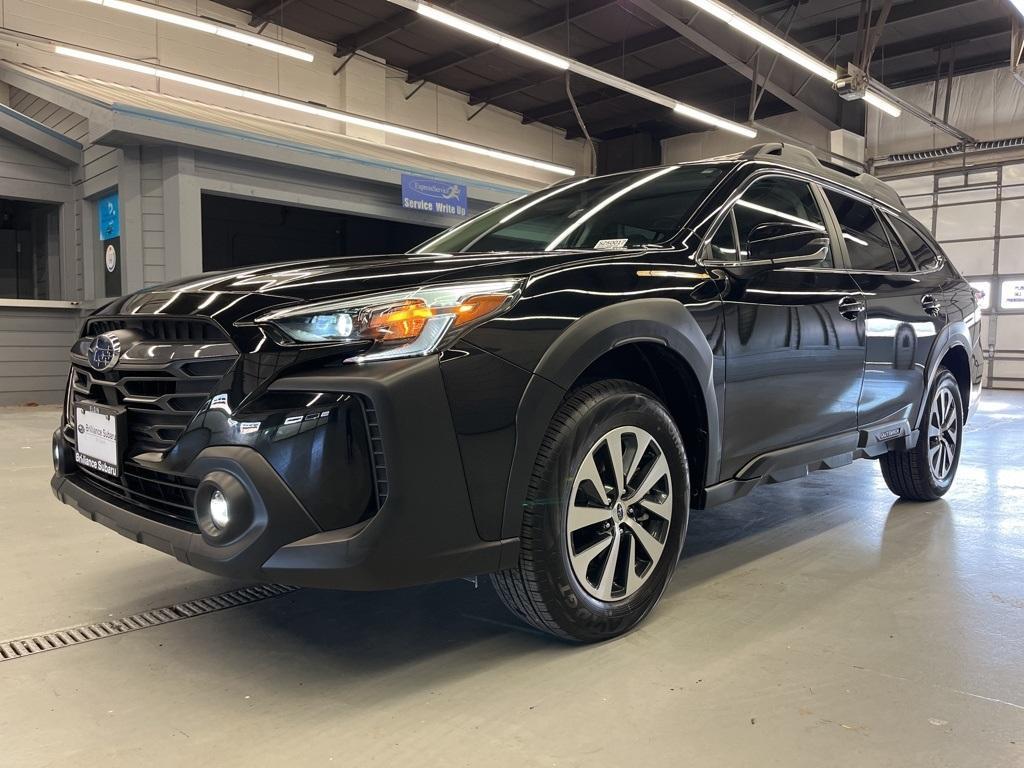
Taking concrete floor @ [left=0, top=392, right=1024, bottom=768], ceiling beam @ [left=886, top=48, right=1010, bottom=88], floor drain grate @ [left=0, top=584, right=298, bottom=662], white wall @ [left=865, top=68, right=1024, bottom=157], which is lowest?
floor drain grate @ [left=0, top=584, right=298, bottom=662]

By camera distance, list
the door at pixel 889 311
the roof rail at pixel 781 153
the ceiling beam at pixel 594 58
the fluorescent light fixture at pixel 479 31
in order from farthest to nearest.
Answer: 1. the ceiling beam at pixel 594 58
2. the fluorescent light fixture at pixel 479 31
3. the door at pixel 889 311
4. the roof rail at pixel 781 153

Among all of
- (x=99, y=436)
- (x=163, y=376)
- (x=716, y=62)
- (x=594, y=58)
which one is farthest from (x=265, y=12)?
(x=163, y=376)

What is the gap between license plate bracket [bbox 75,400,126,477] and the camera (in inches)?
79.4

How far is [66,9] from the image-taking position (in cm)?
1264

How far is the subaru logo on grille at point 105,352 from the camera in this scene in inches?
79.7

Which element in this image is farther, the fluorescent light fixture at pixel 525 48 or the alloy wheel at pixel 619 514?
the fluorescent light fixture at pixel 525 48

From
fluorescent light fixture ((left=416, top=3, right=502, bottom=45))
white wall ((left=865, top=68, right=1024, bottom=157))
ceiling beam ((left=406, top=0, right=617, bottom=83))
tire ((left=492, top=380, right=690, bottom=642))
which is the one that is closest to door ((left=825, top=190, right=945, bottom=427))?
tire ((left=492, top=380, right=690, bottom=642))

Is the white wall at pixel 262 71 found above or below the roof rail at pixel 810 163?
above

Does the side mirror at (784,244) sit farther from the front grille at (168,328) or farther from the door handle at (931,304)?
the front grille at (168,328)

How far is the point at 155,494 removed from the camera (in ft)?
6.46

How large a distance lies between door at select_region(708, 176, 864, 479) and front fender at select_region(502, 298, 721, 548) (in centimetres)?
17

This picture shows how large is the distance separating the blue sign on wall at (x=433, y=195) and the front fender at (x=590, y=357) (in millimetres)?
9476

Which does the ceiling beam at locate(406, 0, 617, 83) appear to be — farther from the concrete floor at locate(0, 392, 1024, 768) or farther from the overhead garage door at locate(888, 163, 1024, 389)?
the concrete floor at locate(0, 392, 1024, 768)

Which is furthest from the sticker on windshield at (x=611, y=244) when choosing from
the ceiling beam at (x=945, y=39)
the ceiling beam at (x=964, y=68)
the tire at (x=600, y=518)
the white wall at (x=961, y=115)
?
the ceiling beam at (x=964, y=68)
